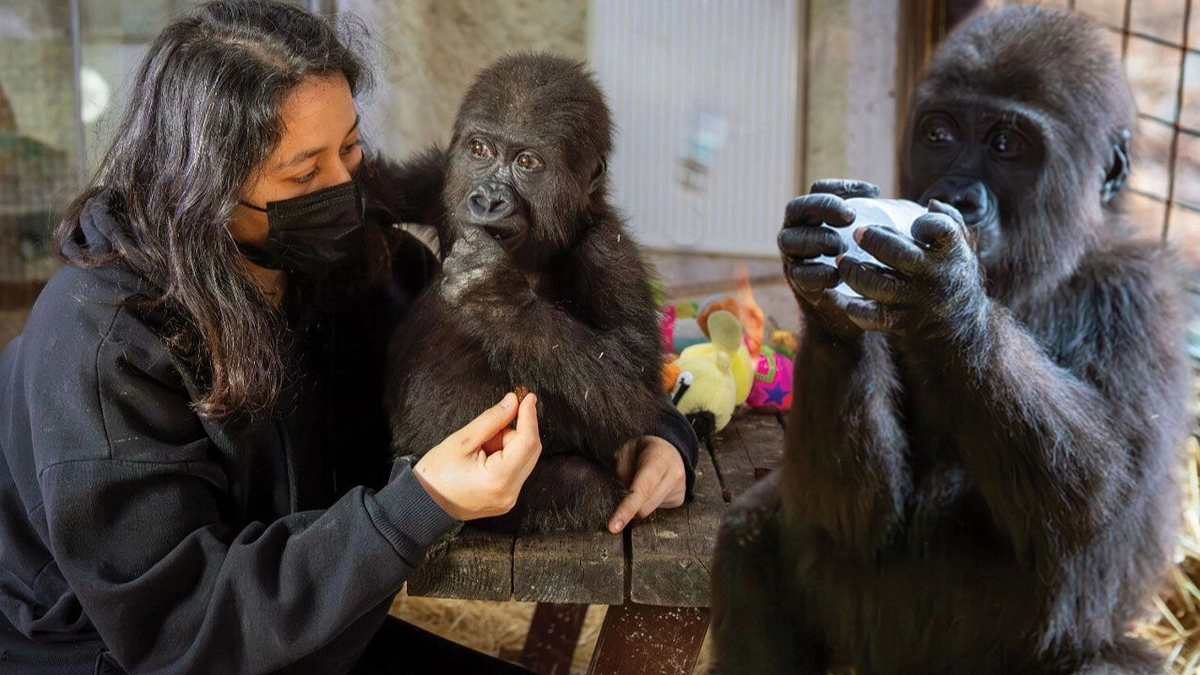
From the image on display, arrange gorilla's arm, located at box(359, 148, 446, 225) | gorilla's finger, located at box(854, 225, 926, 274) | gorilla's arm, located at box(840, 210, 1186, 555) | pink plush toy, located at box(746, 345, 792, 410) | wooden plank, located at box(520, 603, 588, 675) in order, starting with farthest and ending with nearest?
wooden plank, located at box(520, 603, 588, 675)
pink plush toy, located at box(746, 345, 792, 410)
gorilla's arm, located at box(359, 148, 446, 225)
gorilla's arm, located at box(840, 210, 1186, 555)
gorilla's finger, located at box(854, 225, 926, 274)

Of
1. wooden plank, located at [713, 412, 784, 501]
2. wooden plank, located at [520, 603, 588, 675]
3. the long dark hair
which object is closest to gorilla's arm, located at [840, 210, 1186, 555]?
wooden plank, located at [713, 412, 784, 501]

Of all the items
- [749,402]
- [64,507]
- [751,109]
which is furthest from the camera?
[749,402]

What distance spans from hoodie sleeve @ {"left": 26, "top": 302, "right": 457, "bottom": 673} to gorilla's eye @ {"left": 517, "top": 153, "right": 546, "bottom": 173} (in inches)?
19.5

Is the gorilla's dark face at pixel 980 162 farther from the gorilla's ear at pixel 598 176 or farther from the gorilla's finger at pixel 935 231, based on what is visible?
the gorilla's ear at pixel 598 176

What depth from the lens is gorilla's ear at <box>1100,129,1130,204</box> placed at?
1.28 meters

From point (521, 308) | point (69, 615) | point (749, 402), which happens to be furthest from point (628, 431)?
point (69, 615)

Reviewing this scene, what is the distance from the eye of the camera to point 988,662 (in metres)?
1.38

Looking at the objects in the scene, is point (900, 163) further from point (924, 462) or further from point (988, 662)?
point (988, 662)

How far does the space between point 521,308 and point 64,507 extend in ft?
1.99

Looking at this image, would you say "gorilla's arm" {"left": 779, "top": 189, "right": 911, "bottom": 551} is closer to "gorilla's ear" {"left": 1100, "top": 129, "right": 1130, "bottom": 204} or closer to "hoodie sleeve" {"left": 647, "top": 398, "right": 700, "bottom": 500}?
"hoodie sleeve" {"left": 647, "top": 398, "right": 700, "bottom": 500}

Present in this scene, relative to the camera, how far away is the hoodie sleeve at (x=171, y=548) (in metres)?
1.35

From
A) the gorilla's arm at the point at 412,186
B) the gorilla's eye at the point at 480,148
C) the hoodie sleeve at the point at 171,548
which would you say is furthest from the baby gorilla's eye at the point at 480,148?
the hoodie sleeve at the point at 171,548

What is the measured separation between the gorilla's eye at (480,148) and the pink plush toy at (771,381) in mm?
550

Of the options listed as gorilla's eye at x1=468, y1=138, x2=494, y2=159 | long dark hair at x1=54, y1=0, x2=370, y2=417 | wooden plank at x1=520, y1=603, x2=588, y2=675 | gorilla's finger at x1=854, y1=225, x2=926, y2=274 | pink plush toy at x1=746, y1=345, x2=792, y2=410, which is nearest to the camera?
gorilla's finger at x1=854, y1=225, x2=926, y2=274
